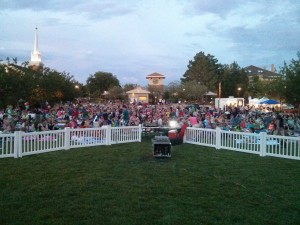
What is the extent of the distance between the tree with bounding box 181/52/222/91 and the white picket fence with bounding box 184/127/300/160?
193 ft

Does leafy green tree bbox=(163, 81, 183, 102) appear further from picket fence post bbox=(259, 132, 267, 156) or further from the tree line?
picket fence post bbox=(259, 132, 267, 156)

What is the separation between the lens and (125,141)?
14.4 m

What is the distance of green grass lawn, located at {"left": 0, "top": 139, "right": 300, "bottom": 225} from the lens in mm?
5057

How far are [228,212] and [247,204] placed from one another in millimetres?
677

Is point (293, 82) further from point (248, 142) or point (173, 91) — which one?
point (173, 91)

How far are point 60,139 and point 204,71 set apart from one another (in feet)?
218

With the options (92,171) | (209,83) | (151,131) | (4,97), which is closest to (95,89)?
(209,83)

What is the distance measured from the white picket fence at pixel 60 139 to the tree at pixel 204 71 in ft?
195

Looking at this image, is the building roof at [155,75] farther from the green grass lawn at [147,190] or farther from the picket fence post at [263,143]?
the green grass lawn at [147,190]

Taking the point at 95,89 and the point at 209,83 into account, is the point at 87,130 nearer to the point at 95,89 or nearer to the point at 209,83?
the point at 209,83

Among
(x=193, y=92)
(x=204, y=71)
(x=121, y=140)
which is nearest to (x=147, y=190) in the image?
(x=121, y=140)

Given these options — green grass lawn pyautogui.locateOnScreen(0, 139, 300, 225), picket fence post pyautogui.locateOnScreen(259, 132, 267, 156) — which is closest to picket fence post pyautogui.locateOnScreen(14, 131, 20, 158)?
green grass lawn pyautogui.locateOnScreen(0, 139, 300, 225)

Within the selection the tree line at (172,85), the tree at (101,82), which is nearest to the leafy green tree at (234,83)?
the tree line at (172,85)

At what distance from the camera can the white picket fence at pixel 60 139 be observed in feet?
33.5
